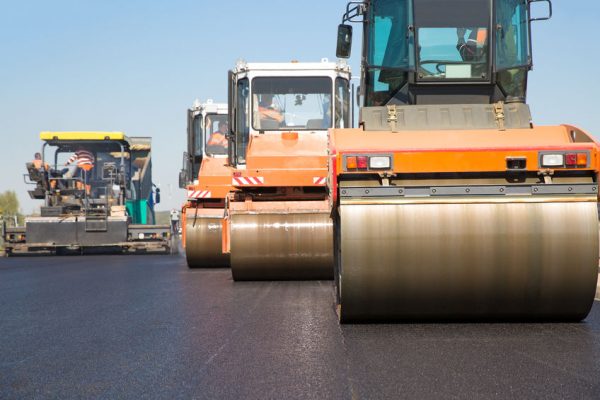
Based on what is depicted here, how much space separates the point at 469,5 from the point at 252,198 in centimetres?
445

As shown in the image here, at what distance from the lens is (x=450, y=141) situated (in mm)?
5895

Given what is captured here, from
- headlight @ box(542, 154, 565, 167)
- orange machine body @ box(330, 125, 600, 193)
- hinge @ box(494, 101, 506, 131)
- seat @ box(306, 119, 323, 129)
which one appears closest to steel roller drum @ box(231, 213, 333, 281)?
seat @ box(306, 119, 323, 129)

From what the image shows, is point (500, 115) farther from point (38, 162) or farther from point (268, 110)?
point (38, 162)

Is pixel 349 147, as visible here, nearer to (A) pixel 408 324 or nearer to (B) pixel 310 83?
(A) pixel 408 324

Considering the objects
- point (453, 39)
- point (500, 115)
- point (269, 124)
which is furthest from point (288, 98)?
point (500, 115)

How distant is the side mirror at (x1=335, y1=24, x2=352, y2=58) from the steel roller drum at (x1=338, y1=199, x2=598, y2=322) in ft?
8.10

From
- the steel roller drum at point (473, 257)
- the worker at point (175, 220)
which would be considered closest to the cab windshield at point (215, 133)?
the worker at point (175, 220)

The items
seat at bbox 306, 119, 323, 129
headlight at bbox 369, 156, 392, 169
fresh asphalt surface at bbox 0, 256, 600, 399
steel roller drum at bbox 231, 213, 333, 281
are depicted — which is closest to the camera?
fresh asphalt surface at bbox 0, 256, 600, 399

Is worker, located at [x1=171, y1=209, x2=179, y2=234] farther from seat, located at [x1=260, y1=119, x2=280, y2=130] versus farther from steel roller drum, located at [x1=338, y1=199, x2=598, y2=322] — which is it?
steel roller drum, located at [x1=338, y1=199, x2=598, y2=322]

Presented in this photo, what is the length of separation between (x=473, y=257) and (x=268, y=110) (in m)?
6.84

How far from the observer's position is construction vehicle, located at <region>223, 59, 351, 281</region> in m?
10.1

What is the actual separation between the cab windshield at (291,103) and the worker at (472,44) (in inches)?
192

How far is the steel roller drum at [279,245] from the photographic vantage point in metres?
10.1

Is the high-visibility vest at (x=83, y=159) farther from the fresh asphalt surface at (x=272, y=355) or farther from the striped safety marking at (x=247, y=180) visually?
the fresh asphalt surface at (x=272, y=355)
